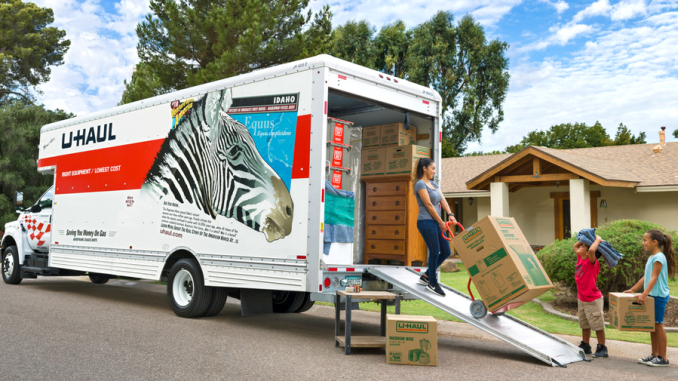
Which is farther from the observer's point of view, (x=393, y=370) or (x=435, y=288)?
(x=435, y=288)

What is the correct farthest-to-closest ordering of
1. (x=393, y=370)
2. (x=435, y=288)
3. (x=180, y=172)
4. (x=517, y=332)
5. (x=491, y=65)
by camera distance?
(x=491, y=65)
(x=180, y=172)
(x=435, y=288)
(x=517, y=332)
(x=393, y=370)

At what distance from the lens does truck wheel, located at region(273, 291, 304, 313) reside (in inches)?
330

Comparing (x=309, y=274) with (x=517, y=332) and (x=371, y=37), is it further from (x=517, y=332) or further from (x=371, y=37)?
(x=371, y=37)

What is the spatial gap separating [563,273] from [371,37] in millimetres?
27806

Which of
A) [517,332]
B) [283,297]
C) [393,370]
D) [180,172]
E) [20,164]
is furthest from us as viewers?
[20,164]

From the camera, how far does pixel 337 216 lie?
6.72m

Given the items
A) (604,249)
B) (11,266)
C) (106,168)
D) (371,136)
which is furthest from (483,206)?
(11,266)

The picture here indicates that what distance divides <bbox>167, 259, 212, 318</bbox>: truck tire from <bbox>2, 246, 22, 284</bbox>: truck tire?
5412 mm

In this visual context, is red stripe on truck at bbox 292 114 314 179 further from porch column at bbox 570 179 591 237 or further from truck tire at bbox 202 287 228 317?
porch column at bbox 570 179 591 237

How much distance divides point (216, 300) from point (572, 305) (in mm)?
5977

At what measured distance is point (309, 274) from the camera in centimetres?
600

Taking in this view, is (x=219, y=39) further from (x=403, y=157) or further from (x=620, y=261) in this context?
(x=620, y=261)

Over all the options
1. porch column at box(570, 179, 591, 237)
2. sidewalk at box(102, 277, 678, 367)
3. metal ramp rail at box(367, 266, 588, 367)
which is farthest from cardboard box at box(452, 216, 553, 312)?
porch column at box(570, 179, 591, 237)

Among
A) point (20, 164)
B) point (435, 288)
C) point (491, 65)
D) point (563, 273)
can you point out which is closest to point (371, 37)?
point (491, 65)
